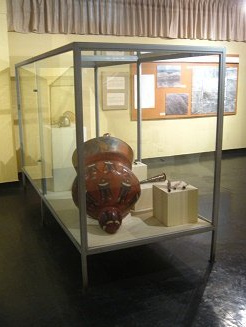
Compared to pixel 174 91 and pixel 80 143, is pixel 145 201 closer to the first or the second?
pixel 80 143

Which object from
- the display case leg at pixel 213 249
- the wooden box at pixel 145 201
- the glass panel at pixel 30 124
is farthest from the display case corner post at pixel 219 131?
the glass panel at pixel 30 124

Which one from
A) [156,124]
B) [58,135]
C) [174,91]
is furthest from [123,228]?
[174,91]

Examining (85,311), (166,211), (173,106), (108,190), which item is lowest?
(85,311)

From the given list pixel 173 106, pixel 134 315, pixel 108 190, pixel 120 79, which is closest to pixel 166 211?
pixel 108 190

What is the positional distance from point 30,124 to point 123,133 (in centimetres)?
173

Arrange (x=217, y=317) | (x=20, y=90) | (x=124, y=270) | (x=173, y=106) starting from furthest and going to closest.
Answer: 1. (x=173, y=106)
2. (x=20, y=90)
3. (x=124, y=270)
4. (x=217, y=317)

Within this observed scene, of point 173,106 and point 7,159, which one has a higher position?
point 173,106

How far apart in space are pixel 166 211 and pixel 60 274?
0.86m

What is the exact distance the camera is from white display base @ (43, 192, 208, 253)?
2.31 metres

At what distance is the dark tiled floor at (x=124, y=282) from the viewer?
2016mm

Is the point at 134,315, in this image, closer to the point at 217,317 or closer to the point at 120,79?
the point at 217,317

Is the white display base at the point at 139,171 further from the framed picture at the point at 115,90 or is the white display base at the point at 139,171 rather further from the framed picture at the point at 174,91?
the framed picture at the point at 174,91

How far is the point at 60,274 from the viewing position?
250 centimetres

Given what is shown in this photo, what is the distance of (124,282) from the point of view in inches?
93.7
